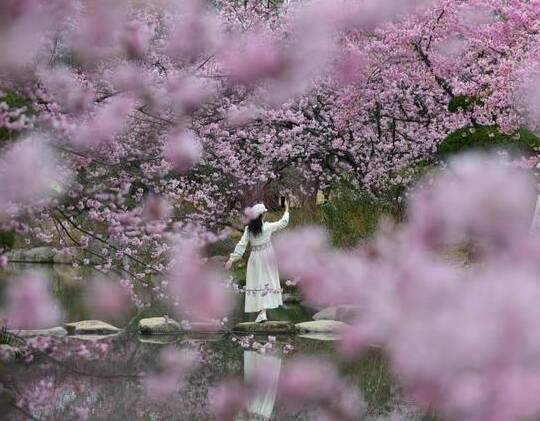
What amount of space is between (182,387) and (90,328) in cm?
330

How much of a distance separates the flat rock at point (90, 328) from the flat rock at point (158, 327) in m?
0.27

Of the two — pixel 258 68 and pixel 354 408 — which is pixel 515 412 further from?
pixel 354 408


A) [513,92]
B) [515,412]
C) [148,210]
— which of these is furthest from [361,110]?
[515,412]

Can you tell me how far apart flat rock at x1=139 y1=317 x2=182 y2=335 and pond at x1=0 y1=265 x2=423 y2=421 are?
15 cm

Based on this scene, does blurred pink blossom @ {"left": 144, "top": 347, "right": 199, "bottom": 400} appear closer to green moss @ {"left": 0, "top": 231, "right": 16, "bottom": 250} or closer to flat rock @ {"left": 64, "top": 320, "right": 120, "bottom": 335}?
flat rock @ {"left": 64, "top": 320, "right": 120, "bottom": 335}

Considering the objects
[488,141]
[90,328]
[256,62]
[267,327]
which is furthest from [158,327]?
[256,62]

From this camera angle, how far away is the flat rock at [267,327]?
32.6 feet

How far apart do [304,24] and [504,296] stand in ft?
6.41

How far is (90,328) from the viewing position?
9.62m

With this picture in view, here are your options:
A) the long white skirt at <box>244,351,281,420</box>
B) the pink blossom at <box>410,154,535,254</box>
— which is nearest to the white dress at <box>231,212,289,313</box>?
the long white skirt at <box>244,351,281,420</box>

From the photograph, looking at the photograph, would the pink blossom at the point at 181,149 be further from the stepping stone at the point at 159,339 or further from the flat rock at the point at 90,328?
the flat rock at the point at 90,328

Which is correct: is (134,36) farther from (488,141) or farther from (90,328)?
(488,141)

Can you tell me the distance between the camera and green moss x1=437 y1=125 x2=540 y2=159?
33.4 feet

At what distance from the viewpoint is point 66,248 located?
5.08m
